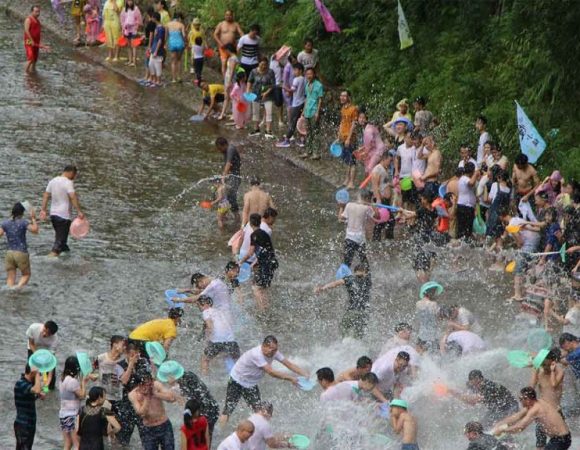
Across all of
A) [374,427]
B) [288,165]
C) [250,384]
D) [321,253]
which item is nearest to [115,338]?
[250,384]

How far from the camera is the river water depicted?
52.9 feet

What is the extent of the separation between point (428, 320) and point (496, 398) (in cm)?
200

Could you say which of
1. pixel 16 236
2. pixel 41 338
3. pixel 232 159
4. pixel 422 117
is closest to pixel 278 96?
pixel 422 117

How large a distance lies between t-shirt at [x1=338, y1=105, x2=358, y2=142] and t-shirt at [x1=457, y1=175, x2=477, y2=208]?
350cm

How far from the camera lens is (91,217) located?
72.1 ft

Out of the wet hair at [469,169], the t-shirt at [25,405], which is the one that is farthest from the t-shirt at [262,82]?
the t-shirt at [25,405]

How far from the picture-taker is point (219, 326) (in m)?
16.3

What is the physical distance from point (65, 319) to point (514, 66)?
9.49 meters

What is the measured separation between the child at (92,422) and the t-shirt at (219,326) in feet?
7.31

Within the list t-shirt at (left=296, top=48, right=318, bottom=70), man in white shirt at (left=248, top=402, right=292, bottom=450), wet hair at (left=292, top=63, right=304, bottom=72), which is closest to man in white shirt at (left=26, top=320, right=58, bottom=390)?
man in white shirt at (left=248, top=402, right=292, bottom=450)

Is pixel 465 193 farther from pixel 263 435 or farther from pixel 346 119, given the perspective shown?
pixel 263 435

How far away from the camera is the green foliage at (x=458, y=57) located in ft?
70.3

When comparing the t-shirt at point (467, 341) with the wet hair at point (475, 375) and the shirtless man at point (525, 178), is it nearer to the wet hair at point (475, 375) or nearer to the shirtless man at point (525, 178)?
the wet hair at point (475, 375)

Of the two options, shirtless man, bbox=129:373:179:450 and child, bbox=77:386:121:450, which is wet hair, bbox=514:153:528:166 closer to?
shirtless man, bbox=129:373:179:450
